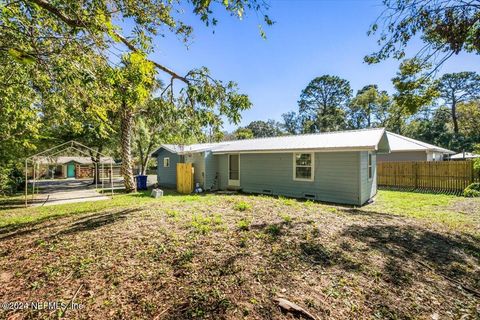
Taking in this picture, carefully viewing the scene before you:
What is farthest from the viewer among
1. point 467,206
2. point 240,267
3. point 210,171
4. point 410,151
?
point 410,151

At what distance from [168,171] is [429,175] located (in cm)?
1709

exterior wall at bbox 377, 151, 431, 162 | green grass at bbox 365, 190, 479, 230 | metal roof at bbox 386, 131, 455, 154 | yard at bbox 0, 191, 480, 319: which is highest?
metal roof at bbox 386, 131, 455, 154

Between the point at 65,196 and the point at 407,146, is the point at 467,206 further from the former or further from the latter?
the point at 65,196

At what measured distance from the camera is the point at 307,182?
10.4m

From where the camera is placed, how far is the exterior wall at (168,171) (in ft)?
55.4

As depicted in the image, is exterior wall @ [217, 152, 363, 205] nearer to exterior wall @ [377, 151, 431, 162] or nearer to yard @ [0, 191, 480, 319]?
yard @ [0, 191, 480, 319]

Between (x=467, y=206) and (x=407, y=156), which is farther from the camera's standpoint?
(x=407, y=156)

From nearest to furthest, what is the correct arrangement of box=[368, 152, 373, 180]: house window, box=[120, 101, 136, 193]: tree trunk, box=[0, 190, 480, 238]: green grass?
box=[0, 190, 480, 238]: green grass
box=[368, 152, 373, 180]: house window
box=[120, 101, 136, 193]: tree trunk

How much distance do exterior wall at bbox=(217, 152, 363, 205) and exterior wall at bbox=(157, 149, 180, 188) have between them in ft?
16.5

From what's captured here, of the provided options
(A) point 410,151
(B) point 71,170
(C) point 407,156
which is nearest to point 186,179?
(A) point 410,151

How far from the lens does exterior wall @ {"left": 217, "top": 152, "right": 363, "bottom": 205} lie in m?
9.25

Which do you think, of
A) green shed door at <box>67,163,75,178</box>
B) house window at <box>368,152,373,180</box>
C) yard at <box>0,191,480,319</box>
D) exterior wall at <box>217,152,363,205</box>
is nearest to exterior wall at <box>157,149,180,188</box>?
exterior wall at <box>217,152,363,205</box>

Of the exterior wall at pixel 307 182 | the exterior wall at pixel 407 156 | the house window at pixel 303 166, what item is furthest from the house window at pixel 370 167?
the exterior wall at pixel 407 156

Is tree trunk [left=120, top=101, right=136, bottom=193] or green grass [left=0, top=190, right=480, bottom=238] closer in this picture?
green grass [left=0, top=190, right=480, bottom=238]
